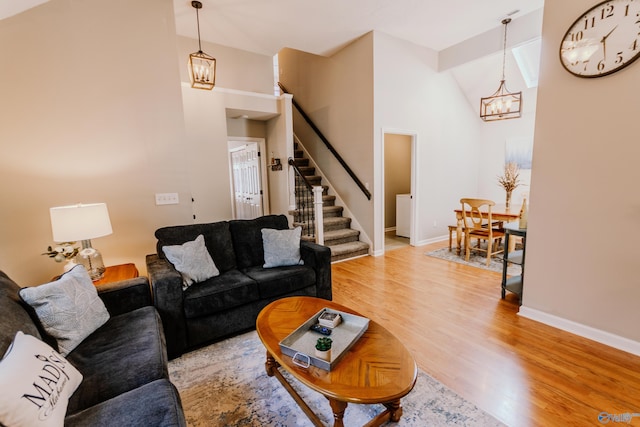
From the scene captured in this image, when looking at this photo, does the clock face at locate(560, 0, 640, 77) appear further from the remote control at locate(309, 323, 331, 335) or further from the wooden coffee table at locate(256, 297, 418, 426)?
Result: the remote control at locate(309, 323, 331, 335)

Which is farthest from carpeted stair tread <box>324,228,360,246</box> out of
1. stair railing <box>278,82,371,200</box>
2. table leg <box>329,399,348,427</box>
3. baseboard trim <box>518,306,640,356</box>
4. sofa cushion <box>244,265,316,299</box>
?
table leg <box>329,399,348,427</box>

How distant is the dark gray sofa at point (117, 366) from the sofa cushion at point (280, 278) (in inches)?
34.3

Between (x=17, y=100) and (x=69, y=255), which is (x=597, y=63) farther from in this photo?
(x=17, y=100)

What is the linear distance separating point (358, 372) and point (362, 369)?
3 cm

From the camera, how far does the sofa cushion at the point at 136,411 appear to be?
109cm

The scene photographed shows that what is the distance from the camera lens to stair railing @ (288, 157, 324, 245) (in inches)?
171

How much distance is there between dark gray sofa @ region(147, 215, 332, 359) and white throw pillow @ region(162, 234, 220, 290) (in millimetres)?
56

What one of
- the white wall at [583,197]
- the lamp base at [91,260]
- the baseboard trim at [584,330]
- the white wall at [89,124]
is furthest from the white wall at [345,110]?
the lamp base at [91,260]

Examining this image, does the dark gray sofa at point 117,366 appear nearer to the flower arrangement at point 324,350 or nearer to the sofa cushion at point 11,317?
the sofa cushion at point 11,317

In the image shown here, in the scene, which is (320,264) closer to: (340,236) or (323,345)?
(323,345)

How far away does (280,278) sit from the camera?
103 inches

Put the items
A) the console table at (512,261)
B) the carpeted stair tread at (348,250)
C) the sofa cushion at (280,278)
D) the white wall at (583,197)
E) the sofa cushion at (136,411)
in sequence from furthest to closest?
the carpeted stair tread at (348,250) < the console table at (512,261) < the sofa cushion at (280,278) < the white wall at (583,197) < the sofa cushion at (136,411)

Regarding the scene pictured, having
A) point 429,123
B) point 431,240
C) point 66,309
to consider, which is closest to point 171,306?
point 66,309

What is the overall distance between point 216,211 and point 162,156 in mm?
1840
